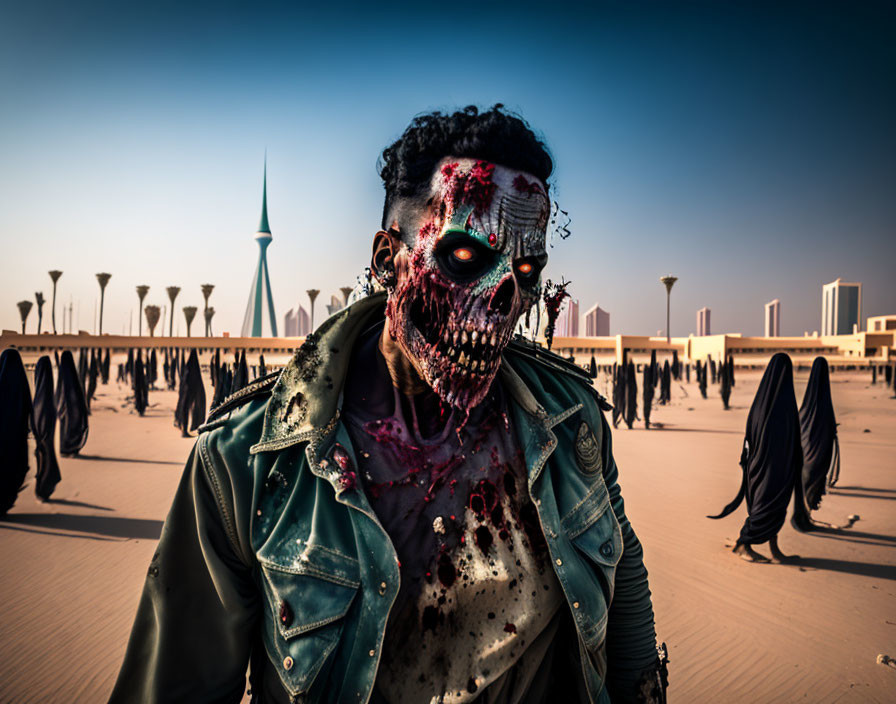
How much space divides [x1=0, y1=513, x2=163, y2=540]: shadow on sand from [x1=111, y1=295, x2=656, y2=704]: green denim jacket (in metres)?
7.74

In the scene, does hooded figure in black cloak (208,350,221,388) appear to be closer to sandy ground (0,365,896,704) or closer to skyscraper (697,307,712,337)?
sandy ground (0,365,896,704)


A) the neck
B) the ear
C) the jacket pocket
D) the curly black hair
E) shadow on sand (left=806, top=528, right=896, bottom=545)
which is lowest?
shadow on sand (left=806, top=528, right=896, bottom=545)

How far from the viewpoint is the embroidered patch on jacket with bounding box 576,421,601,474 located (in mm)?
1771

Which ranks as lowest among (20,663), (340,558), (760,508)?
(20,663)

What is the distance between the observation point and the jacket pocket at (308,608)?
138 cm

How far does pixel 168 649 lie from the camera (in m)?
1.42

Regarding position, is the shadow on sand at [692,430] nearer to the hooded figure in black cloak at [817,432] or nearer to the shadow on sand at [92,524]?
the hooded figure in black cloak at [817,432]

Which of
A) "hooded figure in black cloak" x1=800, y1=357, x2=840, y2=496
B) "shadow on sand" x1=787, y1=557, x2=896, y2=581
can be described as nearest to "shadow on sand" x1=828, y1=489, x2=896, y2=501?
"hooded figure in black cloak" x1=800, y1=357, x2=840, y2=496

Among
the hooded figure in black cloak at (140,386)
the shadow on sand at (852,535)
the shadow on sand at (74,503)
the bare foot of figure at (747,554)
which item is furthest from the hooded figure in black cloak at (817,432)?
the hooded figure in black cloak at (140,386)

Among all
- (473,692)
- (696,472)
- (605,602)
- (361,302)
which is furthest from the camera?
(696,472)

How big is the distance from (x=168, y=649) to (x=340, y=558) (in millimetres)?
565

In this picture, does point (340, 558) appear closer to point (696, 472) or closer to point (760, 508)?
point (760, 508)

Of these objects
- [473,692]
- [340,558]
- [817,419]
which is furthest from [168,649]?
[817,419]

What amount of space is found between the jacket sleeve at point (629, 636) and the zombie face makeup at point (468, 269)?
0.66m
